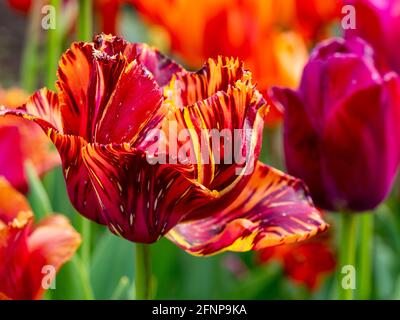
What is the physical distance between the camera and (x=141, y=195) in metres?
0.46

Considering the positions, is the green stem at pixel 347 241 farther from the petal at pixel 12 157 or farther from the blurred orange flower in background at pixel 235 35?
the blurred orange flower in background at pixel 235 35

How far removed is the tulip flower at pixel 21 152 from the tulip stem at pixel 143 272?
298mm

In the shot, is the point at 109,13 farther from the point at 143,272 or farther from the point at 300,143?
the point at 143,272

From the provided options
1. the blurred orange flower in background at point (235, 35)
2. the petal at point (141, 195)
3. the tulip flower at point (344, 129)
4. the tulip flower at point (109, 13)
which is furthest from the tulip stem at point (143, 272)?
the tulip flower at point (109, 13)

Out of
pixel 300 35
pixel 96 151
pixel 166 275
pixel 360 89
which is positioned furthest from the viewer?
pixel 300 35

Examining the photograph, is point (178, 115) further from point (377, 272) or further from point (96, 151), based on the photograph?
point (377, 272)

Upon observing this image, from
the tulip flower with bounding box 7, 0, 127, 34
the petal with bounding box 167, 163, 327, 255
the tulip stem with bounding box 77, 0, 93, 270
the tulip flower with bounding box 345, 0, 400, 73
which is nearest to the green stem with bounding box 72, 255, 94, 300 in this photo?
the tulip stem with bounding box 77, 0, 93, 270

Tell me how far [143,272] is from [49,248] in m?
0.09

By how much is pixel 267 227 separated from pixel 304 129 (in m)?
0.12

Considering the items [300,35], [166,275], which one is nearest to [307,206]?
[166,275]

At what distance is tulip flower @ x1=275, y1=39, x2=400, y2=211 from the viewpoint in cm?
59

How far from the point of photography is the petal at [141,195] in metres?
0.45

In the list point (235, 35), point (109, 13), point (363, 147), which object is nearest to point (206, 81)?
point (363, 147)
